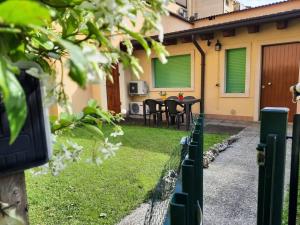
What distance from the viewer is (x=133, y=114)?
380 inches

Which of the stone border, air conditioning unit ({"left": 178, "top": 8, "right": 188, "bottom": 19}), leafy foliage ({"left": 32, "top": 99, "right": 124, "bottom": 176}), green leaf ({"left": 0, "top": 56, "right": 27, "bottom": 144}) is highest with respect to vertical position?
air conditioning unit ({"left": 178, "top": 8, "right": 188, "bottom": 19})

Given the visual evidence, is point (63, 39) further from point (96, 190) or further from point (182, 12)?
point (182, 12)

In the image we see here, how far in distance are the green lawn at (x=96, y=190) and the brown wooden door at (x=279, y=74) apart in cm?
432

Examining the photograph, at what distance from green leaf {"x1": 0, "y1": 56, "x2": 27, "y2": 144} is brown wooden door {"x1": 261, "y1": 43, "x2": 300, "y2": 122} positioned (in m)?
7.55

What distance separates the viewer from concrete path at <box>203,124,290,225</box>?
7.97 ft

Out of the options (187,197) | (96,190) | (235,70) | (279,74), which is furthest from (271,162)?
(235,70)

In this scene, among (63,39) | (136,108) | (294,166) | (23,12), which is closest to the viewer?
(23,12)

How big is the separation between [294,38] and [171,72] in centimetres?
400

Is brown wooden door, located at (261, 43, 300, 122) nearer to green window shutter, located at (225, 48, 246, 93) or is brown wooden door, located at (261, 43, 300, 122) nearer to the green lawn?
green window shutter, located at (225, 48, 246, 93)

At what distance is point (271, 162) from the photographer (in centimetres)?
130

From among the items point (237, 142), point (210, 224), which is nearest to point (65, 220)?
point (210, 224)

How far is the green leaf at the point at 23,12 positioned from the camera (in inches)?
14.0

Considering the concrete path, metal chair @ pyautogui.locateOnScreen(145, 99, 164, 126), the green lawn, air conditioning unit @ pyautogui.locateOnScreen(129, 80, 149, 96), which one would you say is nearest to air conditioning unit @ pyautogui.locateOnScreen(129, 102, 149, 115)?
air conditioning unit @ pyautogui.locateOnScreen(129, 80, 149, 96)

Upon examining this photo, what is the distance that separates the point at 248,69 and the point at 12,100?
7.79 metres
